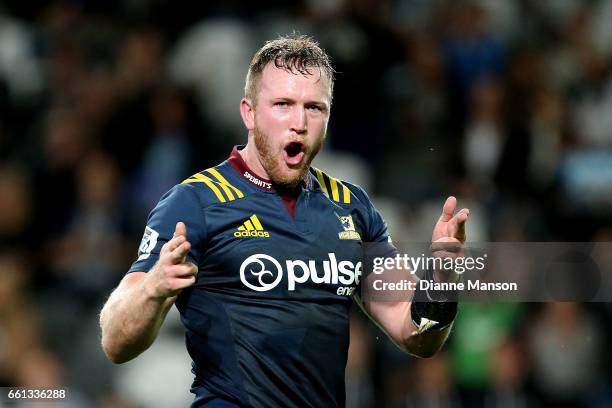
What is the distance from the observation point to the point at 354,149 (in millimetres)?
10188

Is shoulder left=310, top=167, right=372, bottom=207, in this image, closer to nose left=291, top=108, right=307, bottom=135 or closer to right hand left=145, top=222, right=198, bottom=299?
nose left=291, top=108, right=307, bottom=135

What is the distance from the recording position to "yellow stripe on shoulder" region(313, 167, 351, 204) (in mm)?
5129

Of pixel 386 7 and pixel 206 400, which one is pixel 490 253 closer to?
pixel 206 400

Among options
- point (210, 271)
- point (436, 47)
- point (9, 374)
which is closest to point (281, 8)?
point (436, 47)

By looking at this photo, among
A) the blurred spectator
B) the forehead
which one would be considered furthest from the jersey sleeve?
the blurred spectator

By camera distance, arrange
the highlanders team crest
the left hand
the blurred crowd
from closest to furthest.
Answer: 1. the left hand
2. the highlanders team crest
3. the blurred crowd

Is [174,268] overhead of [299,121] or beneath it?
beneath

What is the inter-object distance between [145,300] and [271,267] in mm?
644

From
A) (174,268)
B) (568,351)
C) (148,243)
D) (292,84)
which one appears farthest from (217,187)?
(568,351)

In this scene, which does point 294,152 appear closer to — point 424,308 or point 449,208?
point 449,208

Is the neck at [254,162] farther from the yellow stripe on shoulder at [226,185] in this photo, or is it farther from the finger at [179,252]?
the finger at [179,252]

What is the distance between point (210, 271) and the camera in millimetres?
4695

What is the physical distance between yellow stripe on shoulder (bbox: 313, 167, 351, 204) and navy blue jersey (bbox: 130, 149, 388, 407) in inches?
10.2

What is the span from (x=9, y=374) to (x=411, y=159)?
13.0 feet
